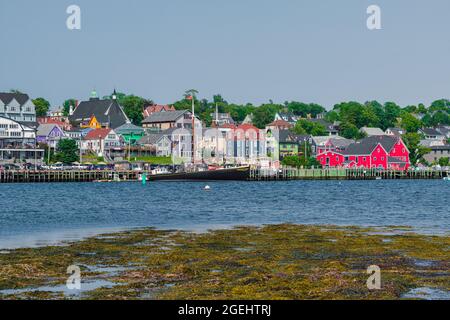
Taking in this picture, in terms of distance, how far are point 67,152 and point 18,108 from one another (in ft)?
99.9

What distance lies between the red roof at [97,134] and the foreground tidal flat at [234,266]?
146009 millimetres

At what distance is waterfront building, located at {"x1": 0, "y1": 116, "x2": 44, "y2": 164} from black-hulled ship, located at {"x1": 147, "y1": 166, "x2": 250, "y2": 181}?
37.6 m

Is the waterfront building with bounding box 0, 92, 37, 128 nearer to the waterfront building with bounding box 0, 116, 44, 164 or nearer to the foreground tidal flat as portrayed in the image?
the waterfront building with bounding box 0, 116, 44, 164

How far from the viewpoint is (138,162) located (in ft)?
575

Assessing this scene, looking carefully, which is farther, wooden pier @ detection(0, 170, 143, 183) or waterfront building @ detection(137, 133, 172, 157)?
waterfront building @ detection(137, 133, 172, 157)

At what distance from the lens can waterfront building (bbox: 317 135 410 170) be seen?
17950cm

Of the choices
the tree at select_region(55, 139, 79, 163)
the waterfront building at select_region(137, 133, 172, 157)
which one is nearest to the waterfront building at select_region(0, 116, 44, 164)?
the tree at select_region(55, 139, 79, 163)

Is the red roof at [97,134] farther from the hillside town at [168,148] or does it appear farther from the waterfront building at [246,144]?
the waterfront building at [246,144]

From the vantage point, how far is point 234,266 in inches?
1201

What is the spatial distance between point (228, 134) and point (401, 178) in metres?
44.1

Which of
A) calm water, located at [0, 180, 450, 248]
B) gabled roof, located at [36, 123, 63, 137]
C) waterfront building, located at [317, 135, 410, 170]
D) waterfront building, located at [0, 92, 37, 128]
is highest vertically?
waterfront building, located at [0, 92, 37, 128]

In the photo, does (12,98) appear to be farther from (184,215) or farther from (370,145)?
(184,215)

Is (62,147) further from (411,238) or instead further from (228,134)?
(411,238)

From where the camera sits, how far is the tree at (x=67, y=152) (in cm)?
17125
